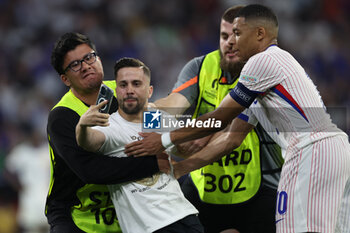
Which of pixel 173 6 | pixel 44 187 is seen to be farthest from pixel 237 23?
pixel 173 6

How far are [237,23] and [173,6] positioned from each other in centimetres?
791

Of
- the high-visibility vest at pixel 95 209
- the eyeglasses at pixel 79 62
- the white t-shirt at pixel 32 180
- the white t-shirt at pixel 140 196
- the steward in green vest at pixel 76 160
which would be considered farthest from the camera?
the white t-shirt at pixel 32 180

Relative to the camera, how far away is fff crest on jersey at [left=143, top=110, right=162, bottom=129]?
377cm

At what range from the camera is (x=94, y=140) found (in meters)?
3.48

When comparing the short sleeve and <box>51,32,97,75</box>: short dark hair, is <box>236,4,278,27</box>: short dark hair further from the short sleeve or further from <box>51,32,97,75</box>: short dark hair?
<box>51,32,97,75</box>: short dark hair

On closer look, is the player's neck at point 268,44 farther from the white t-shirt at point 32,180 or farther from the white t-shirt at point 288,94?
the white t-shirt at point 32,180

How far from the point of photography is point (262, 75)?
348 centimetres

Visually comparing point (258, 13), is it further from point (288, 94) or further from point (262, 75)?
point (288, 94)

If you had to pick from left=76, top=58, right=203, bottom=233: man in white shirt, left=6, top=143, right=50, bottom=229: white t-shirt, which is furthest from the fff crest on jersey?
left=6, top=143, right=50, bottom=229: white t-shirt

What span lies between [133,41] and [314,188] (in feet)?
26.6

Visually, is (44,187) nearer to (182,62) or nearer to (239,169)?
(182,62)

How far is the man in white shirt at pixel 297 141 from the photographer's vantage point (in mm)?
3369

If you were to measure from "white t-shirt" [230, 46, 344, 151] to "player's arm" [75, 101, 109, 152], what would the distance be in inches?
34.6

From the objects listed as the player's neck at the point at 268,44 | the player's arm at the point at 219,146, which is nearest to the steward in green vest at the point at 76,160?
the player's arm at the point at 219,146
